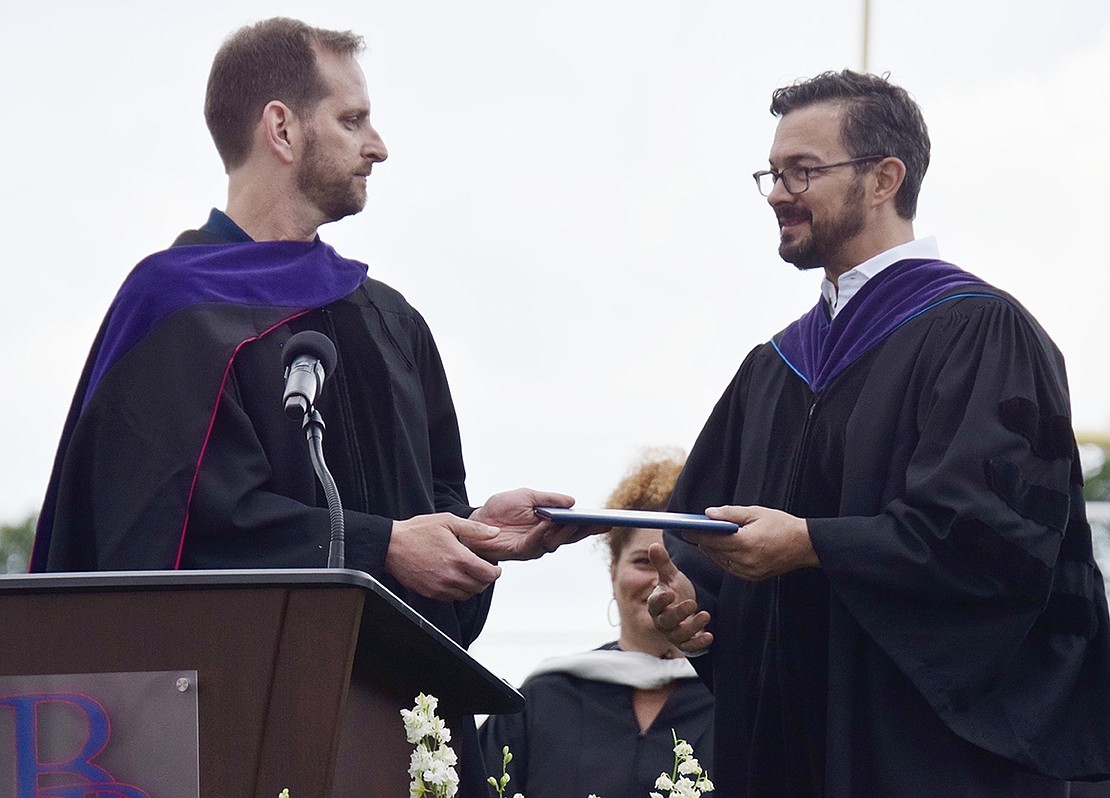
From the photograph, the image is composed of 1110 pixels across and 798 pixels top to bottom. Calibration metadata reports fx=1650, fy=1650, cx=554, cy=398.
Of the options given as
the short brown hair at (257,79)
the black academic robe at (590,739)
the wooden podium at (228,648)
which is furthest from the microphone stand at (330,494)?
the black academic robe at (590,739)

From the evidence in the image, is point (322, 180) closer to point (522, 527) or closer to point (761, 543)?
point (522, 527)

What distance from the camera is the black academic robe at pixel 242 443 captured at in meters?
3.47

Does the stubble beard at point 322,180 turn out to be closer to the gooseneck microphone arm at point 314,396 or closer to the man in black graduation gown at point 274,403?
the man in black graduation gown at point 274,403

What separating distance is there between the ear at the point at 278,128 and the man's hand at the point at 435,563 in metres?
1.15

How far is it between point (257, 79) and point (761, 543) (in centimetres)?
176

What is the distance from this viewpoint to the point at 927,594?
358cm

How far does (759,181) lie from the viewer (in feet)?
14.3

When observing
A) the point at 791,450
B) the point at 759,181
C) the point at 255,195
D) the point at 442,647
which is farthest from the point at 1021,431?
the point at 255,195

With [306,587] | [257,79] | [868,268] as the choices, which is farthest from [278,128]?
[306,587]

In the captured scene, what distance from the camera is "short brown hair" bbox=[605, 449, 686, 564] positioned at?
5513 mm

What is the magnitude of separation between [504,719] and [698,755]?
0.67m

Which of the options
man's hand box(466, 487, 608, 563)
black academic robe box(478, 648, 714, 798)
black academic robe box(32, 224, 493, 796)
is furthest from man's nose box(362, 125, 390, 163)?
black academic robe box(478, 648, 714, 798)

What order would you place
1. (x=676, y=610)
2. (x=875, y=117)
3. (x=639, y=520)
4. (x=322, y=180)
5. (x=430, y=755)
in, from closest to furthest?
(x=430, y=755) < (x=639, y=520) < (x=676, y=610) < (x=322, y=180) < (x=875, y=117)

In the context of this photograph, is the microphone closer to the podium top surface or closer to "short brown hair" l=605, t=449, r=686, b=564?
the podium top surface
